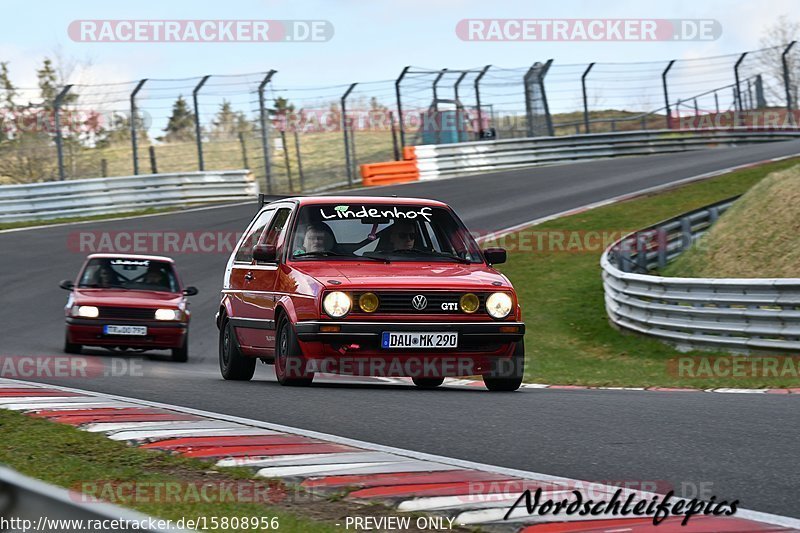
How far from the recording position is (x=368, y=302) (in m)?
8.85

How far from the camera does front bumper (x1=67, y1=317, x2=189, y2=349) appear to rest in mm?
14859

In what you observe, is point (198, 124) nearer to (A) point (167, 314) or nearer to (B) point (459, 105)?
(B) point (459, 105)

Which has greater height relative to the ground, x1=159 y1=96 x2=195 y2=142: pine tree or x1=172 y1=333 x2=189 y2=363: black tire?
x1=159 y1=96 x2=195 y2=142: pine tree

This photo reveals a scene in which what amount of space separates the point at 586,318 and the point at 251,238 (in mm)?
6728

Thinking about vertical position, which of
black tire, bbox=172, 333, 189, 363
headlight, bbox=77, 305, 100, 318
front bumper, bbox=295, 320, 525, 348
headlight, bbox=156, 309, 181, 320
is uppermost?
front bumper, bbox=295, 320, 525, 348

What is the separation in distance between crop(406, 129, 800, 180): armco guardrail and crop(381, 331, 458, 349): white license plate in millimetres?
24529

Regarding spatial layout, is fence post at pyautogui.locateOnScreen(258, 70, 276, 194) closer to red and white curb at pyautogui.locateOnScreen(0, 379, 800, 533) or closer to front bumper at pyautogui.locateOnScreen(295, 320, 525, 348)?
front bumper at pyautogui.locateOnScreen(295, 320, 525, 348)

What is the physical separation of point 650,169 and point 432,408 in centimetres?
2518

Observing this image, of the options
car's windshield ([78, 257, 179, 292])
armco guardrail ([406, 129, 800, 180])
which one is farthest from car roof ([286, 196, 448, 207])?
armco guardrail ([406, 129, 800, 180])

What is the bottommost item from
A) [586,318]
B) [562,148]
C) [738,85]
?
[586,318]

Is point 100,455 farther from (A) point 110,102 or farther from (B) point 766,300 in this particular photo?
(A) point 110,102

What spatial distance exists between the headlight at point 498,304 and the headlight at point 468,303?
10 cm

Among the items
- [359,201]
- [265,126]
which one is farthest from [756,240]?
[265,126]

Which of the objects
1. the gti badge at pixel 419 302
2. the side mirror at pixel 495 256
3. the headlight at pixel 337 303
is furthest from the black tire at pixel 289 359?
the side mirror at pixel 495 256
